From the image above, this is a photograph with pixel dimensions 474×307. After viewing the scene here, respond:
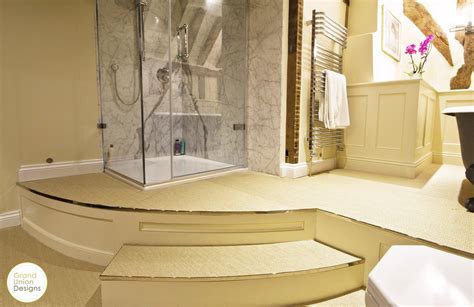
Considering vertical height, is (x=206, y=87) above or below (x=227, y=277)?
above

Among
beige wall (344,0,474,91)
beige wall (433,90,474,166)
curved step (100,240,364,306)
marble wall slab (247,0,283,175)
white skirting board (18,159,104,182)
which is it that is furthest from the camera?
beige wall (433,90,474,166)

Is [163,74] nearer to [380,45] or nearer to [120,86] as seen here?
[120,86]

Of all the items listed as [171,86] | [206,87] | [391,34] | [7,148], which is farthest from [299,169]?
[7,148]

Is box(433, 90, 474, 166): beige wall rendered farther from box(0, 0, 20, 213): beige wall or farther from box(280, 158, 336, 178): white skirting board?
box(0, 0, 20, 213): beige wall

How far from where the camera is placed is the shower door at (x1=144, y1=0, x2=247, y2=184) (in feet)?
8.63

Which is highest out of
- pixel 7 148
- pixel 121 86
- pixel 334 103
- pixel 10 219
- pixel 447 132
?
pixel 121 86

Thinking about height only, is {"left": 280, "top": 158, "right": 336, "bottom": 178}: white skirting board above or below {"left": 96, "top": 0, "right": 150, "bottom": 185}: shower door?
below

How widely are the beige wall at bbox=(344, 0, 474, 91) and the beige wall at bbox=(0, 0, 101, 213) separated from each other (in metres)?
2.58

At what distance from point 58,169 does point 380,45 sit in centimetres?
335

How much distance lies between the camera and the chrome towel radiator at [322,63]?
8.31ft

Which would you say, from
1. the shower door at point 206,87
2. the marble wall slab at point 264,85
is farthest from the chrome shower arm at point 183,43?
the marble wall slab at point 264,85

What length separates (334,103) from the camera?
2.59 m

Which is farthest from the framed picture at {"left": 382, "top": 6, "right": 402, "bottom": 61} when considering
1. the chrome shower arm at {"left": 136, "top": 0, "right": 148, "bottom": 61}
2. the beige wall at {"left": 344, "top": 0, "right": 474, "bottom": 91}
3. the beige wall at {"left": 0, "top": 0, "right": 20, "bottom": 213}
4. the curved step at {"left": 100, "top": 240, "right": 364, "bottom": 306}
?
the beige wall at {"left": 0, "top": 0, "right": 20, "bottom": 213}

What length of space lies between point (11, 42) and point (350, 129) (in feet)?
10.1
